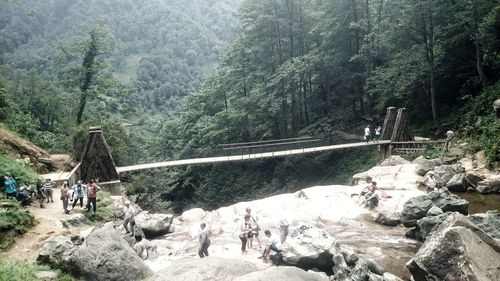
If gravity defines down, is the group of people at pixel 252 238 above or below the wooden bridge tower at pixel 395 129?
below

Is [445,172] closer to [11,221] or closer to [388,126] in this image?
[388,126]

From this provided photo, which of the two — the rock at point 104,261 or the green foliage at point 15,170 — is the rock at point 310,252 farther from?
the green foliage at point 15,170

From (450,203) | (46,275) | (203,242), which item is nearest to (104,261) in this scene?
(46,275)

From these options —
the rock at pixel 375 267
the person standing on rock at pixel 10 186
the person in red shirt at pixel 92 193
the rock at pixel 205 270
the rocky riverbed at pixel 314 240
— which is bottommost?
the rock at pixel 375 267

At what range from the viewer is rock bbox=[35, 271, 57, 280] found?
35.8ft

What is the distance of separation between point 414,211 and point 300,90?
24.6 m

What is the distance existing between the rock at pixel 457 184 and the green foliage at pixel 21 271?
16.5 m

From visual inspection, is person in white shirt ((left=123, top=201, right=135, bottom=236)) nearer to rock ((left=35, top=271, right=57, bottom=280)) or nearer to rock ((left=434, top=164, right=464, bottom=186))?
rock ((left=35, top=271, right=57, bottom=280))

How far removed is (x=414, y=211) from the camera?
622 inches

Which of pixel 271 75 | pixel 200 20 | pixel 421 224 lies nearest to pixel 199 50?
pixel 200 20

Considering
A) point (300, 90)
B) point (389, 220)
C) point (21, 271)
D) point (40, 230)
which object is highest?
point (300, 90)

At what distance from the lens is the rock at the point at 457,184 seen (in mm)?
20031

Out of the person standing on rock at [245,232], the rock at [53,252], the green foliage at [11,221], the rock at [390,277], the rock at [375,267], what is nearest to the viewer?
the rock at [390,277]

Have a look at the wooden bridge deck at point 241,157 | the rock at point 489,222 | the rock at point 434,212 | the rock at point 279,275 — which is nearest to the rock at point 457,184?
the rock at point 434,212
